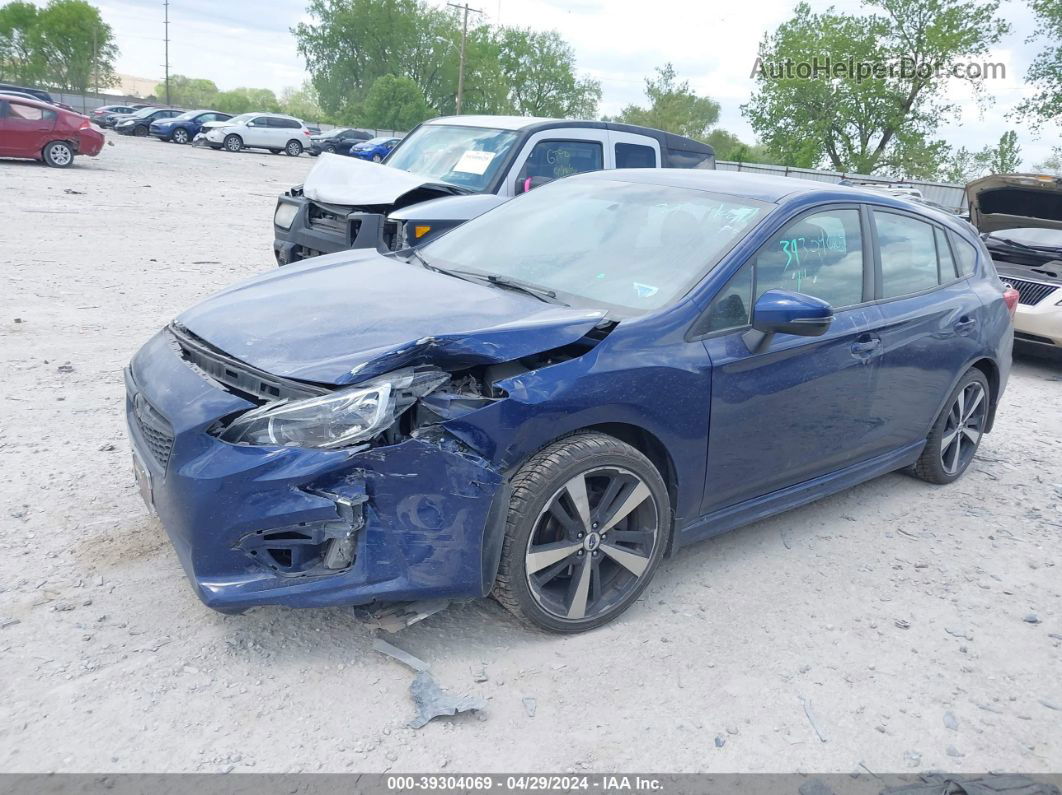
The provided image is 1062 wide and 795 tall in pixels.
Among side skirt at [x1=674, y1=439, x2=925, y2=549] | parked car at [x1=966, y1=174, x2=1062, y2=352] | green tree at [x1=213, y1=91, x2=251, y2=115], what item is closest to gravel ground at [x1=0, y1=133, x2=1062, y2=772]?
side skirt at [x1=674, y1=439, x2=925, y2=549]

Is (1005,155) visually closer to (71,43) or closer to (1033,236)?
(1033,236)

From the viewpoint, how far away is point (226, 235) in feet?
41.1

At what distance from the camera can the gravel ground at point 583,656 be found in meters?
2.71

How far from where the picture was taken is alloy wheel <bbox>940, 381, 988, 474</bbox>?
5090 millimetres

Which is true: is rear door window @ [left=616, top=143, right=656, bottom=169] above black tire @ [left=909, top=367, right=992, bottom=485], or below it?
above

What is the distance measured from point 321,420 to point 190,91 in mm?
155090

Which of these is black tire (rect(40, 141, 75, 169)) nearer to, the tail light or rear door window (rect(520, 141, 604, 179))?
rear door window (rect(520, 141, 604, 179))

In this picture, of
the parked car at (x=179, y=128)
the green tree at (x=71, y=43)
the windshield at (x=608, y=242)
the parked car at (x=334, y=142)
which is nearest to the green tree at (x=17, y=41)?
the green tree at (x=71, y=43)

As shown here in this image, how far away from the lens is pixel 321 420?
Answer: 288 cm

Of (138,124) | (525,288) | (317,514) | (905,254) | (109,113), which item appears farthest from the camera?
(109,113)

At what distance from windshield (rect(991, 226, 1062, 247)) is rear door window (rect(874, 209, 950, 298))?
567 centimetres

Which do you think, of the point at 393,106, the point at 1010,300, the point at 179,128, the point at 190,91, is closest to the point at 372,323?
the point at 1010,300

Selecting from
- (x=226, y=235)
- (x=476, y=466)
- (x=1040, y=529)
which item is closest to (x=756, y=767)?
(x=476, y=466)

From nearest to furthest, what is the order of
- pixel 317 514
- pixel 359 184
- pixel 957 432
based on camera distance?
1. pixel 317 514
2. pixel 957 432
3. pixel 359 184
